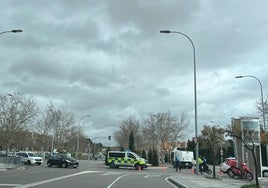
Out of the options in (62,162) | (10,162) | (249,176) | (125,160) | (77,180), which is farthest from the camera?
(125,160)

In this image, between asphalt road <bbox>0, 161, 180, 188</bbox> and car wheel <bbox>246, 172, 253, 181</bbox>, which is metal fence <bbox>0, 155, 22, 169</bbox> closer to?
asphalt road <bbox>0, 161, 180, 188</bbox>

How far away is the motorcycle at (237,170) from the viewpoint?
31.7 metres

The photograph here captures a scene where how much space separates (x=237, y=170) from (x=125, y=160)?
65.3 feet

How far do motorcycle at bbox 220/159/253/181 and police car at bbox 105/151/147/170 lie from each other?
1590cm

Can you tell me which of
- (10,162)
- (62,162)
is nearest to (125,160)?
(62,162)

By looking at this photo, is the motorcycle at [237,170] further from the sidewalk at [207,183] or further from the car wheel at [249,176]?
the sidewalk at [207,183]

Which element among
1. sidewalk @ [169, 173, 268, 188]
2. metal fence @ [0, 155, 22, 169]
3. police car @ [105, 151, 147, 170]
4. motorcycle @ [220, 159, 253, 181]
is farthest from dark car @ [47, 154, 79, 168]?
sidewalk @ [169, 173, 268, 188]

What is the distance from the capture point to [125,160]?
50.1 m

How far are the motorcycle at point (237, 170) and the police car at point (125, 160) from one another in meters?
15.9

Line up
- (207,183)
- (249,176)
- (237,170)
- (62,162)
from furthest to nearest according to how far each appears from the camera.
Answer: (62,162) < (237,170) < (249,176) < (207,183)

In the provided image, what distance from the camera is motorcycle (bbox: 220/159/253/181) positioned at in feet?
104

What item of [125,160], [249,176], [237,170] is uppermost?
[125,160]

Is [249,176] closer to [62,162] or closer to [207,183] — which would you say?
[207,183]

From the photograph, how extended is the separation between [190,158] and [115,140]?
5334cm
